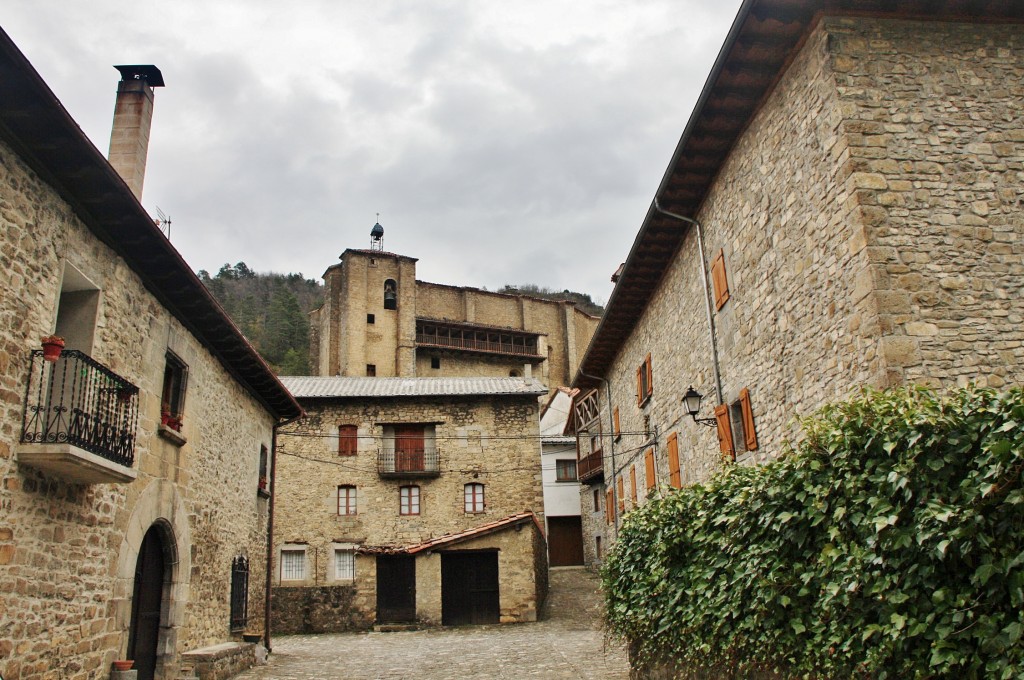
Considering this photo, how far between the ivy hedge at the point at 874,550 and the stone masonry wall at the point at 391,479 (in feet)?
53.9

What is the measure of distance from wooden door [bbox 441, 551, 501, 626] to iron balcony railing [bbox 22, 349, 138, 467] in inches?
506

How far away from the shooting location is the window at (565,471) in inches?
1251

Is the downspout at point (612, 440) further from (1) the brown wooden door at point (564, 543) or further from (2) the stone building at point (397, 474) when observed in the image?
(1) the brown wooden door at point (564, 543)

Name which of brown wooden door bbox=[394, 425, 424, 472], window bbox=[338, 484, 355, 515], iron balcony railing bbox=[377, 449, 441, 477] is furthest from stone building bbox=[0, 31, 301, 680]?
brown wooden door bbox=[394, 425, 424, 472]

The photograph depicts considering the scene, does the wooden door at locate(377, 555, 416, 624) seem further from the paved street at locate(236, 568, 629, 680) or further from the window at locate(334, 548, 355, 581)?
the window at locate(334, 548, 355, 581)

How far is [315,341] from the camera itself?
51438 millimetres

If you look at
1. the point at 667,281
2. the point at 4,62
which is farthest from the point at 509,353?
the point at 4,62

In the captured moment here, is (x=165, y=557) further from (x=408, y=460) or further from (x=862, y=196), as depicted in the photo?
(x=408, y=460)

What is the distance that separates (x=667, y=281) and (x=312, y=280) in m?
78.8

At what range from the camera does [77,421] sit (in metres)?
6.54

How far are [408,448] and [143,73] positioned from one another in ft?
47.4

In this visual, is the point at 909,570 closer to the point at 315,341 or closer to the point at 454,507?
the point at 454,507

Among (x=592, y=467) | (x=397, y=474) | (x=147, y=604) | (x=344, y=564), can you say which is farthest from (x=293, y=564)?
(x=147, y=604)

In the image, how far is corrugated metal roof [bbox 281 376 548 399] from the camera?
918 inches
